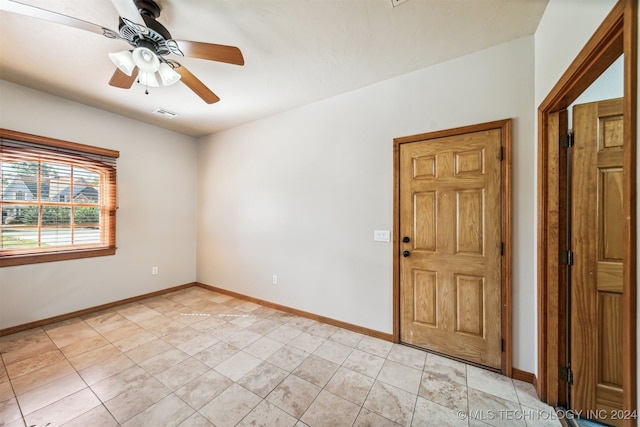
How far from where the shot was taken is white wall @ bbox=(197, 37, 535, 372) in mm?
1899

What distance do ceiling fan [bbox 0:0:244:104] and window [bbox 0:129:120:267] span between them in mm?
1794

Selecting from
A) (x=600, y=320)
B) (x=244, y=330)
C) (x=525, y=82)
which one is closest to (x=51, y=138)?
(x=244, y=330)

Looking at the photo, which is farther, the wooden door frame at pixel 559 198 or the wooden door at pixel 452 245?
the wooden door at pixel 452 245

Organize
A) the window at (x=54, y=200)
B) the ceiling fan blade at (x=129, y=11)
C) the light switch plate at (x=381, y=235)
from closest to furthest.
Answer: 1. the ceiling fan blade at (x=129, y=11)
2. the light switch plate at (x=381, y=235)
3. the window at (x=54, y=200)

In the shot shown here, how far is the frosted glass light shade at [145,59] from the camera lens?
1649 mm

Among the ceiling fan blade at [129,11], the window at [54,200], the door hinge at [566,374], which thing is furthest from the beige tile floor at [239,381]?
the ceiling fan blade at [129,11]

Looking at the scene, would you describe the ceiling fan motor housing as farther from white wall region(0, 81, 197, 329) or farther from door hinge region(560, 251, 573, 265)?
door hinge region(560, 251, 573, 265)

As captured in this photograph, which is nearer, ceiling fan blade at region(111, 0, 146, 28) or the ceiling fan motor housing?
ceiling fan blade at region(111, 0, 146, 28)

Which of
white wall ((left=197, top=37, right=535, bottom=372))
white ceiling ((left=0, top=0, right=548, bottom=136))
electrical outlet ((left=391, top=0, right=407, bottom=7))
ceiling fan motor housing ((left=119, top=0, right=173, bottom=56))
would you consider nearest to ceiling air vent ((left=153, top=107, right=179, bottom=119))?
white ceiling ((left=0, top=0, right=548, bottom=136))

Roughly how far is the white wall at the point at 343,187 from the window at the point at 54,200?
1.40 metres

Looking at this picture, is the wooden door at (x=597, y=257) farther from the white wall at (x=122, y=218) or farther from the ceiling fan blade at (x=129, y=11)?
the white wall at (x=122, y=218)

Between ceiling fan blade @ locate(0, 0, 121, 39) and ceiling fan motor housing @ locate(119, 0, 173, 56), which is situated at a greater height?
ceiling fan motor housing @ locate(119, 0, 173, 56)

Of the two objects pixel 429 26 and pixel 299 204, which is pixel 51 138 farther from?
pixel 429 26

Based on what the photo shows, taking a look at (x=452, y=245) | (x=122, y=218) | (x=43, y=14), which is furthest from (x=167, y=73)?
(x=452, y=245)
